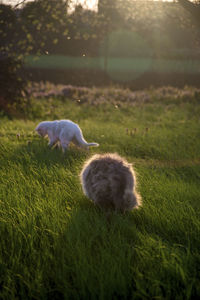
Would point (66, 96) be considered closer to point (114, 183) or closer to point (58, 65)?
point (58, 65)

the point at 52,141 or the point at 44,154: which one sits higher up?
the point at 52,141

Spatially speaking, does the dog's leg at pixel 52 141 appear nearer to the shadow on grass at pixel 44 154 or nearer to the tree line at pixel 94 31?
the shadow on grass at pixel 44 154

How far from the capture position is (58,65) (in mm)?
24422

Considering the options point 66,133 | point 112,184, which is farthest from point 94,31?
point 112,184

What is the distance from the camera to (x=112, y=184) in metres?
2.84

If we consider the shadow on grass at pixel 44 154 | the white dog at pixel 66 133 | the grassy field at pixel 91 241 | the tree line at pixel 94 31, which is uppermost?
the tree line at pixel 94 31

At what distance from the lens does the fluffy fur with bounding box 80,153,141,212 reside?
2.87 meters

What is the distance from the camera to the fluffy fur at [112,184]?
9.40ft

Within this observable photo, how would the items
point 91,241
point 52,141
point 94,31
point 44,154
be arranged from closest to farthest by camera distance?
point 91,241 → point 44,154 → point 52,141 → point 94,31

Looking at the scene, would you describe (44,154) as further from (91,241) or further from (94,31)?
(94,31)

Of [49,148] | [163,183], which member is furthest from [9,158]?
[163,183]

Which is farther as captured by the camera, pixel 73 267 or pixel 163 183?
pixel 163 183

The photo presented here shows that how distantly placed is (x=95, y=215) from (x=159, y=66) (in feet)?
86.0

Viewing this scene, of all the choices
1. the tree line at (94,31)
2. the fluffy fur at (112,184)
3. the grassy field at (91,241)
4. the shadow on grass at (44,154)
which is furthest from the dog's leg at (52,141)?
the fluffy fur at (112,184)
